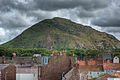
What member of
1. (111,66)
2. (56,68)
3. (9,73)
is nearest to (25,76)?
(9,73)

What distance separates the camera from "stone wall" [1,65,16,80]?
76.4 meters

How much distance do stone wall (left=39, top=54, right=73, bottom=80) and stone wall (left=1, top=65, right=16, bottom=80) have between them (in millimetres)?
8450

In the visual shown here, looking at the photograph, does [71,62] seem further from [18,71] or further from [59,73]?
[18,71]

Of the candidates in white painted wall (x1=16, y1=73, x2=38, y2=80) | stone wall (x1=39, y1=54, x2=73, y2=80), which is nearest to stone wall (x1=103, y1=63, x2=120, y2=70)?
stone wall (x1=39, y1=54, x2=73, y2=80)

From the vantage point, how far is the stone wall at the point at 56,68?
71.2 metres

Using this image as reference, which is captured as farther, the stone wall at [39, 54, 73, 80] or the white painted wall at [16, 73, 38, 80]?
the white painted wall at [16, 73, 38, 80]

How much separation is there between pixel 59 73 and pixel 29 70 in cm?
1236

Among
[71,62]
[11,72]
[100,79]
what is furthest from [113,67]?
[100,79]

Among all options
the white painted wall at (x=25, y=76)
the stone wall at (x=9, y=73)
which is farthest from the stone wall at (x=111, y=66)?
the stone wall at (x=9, y=73)

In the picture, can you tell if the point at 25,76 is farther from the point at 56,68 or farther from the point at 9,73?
the point at 56,68

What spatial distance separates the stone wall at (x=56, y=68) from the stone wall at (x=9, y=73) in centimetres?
845

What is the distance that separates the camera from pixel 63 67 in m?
71.6

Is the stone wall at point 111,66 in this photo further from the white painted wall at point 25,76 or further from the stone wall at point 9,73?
the stone wall at point 9,73

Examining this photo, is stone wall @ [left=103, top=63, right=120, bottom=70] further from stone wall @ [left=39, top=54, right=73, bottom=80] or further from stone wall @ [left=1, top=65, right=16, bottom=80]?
stone wall @ [left=1, top=65, right=16, bottom=80]
